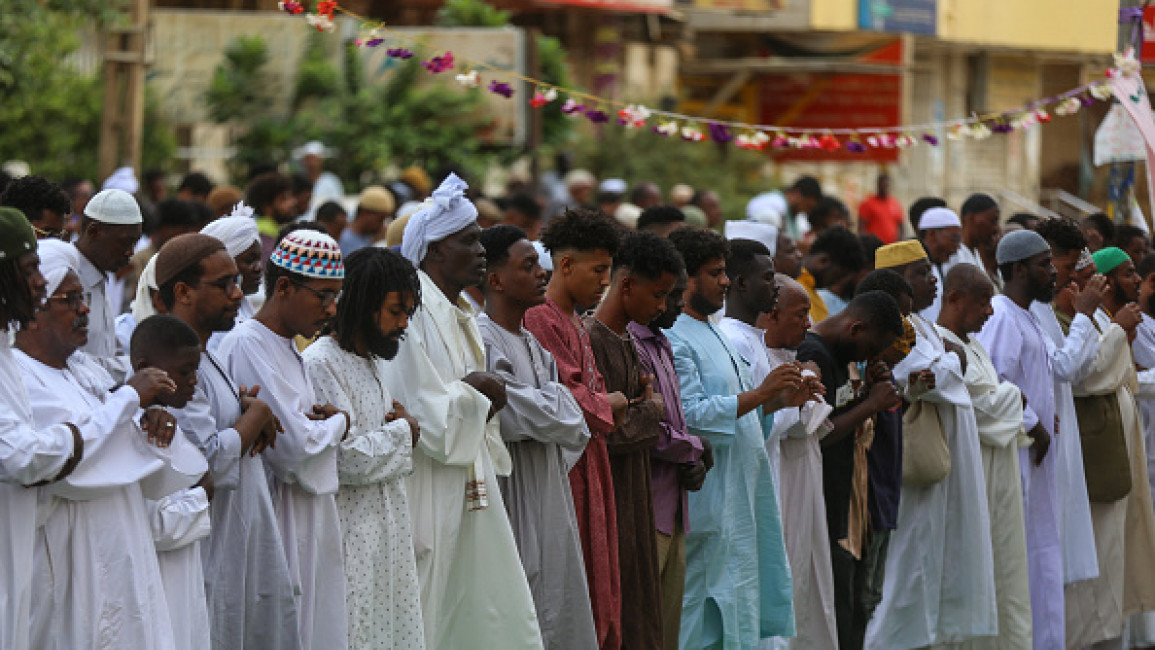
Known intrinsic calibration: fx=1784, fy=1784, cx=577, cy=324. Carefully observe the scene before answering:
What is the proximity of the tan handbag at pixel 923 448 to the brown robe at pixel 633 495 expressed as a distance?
1901 millimetres

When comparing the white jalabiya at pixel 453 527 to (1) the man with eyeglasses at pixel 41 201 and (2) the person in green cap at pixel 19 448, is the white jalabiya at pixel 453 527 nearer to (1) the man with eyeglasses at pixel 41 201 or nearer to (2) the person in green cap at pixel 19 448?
(2) the person in green cap at pixel 19 448

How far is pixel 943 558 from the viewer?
875 cm

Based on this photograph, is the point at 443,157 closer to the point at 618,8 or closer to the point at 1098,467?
the point at 618,8

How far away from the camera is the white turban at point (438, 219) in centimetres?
659

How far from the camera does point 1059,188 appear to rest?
3083cm

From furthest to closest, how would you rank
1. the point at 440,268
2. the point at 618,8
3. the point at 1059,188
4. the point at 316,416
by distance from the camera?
the point at 1059,188
the point at 618,8
the point at 440,268
the point at 316,416

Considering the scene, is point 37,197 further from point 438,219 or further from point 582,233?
point 582,233

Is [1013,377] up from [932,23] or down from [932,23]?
down

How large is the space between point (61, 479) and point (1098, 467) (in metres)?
6.60

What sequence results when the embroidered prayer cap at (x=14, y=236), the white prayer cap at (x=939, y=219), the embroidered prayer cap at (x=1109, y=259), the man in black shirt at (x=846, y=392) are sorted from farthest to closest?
the white prayer cap at (x=939, y=219) < the embroidered prayer cap at (x=1109, y=259) < the man in black shirt at (x=846, y=392) < the embroidered prayer cap at (x=14, y=236)

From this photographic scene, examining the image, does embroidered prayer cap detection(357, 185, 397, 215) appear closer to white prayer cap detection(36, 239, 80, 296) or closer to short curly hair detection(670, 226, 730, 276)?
short curly hair detection(670, 226, 730, 276)

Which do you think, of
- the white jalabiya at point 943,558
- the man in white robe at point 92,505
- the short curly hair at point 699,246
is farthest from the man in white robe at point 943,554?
the man in white robe at point 92,505

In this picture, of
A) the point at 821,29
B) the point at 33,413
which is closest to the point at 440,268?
the point at 33,413

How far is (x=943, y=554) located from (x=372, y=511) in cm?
363
